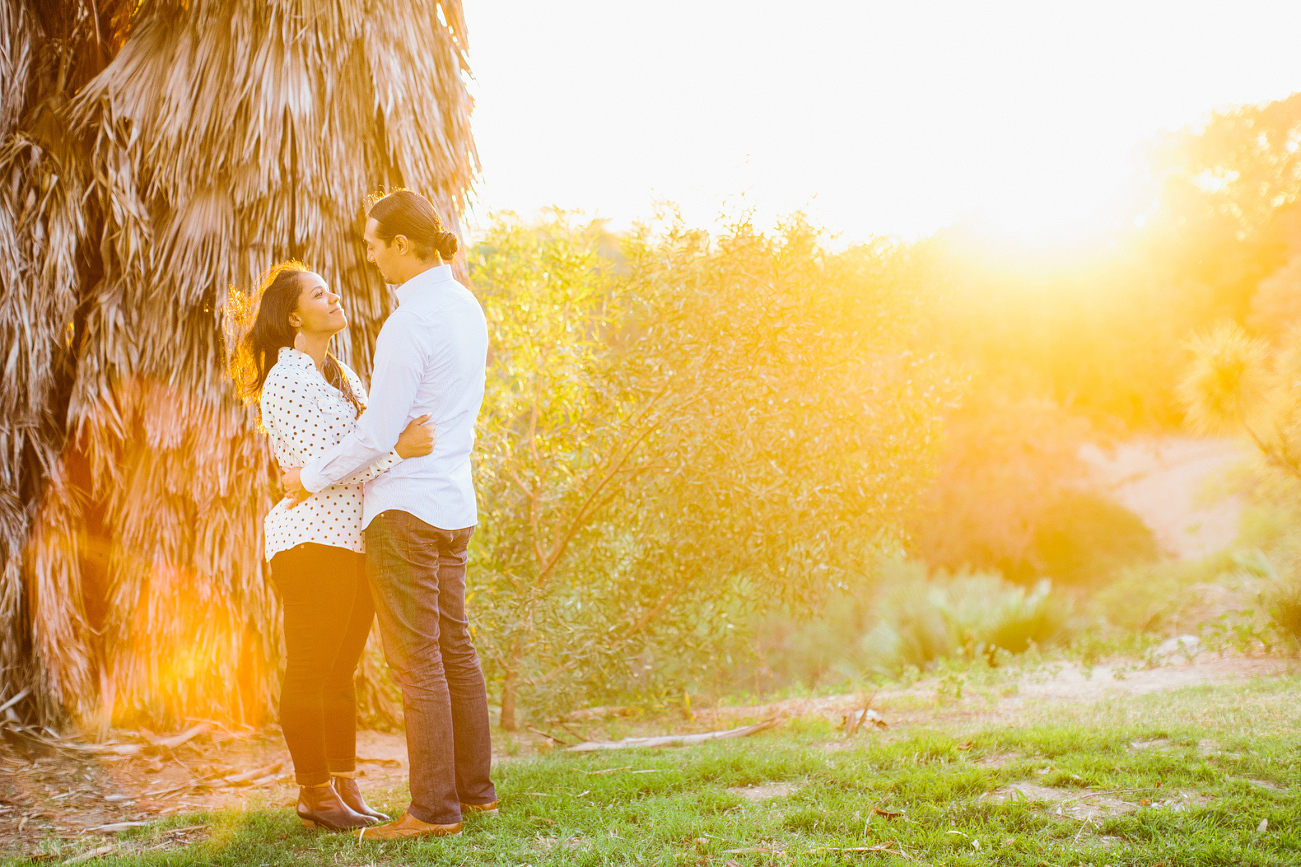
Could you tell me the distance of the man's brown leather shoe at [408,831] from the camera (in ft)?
10.1

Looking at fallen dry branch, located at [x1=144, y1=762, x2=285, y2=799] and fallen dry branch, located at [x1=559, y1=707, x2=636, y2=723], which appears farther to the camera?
fallen dry branch, located at [x1=559, y1=707, x2=636, y2=723]

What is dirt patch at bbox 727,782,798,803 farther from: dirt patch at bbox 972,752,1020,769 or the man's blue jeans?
the man's blue jeans

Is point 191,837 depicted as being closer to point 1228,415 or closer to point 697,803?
point 697,803

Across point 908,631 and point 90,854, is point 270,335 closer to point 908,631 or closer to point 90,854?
point 90,854

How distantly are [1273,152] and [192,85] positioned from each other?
20134 millimetres

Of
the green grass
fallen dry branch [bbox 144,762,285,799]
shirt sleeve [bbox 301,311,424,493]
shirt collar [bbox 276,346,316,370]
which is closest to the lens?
the green grass

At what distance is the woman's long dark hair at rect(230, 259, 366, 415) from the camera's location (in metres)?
3.40

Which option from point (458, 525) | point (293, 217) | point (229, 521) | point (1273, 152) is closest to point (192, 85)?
point (293, 217)

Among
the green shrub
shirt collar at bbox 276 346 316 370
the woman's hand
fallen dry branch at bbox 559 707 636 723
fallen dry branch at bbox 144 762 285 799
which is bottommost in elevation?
the green shrub

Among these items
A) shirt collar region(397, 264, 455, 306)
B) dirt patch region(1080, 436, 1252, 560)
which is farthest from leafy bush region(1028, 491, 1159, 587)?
shirt collar region(397, 264, 455, 306)

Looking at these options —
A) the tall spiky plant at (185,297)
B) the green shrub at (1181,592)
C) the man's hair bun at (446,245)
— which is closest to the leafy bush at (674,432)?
the tall spiky plant at (185,297)

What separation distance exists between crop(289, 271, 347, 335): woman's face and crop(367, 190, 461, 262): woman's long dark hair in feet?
1.16

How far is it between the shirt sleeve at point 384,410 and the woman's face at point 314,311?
1.44 feet

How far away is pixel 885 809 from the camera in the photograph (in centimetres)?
330
